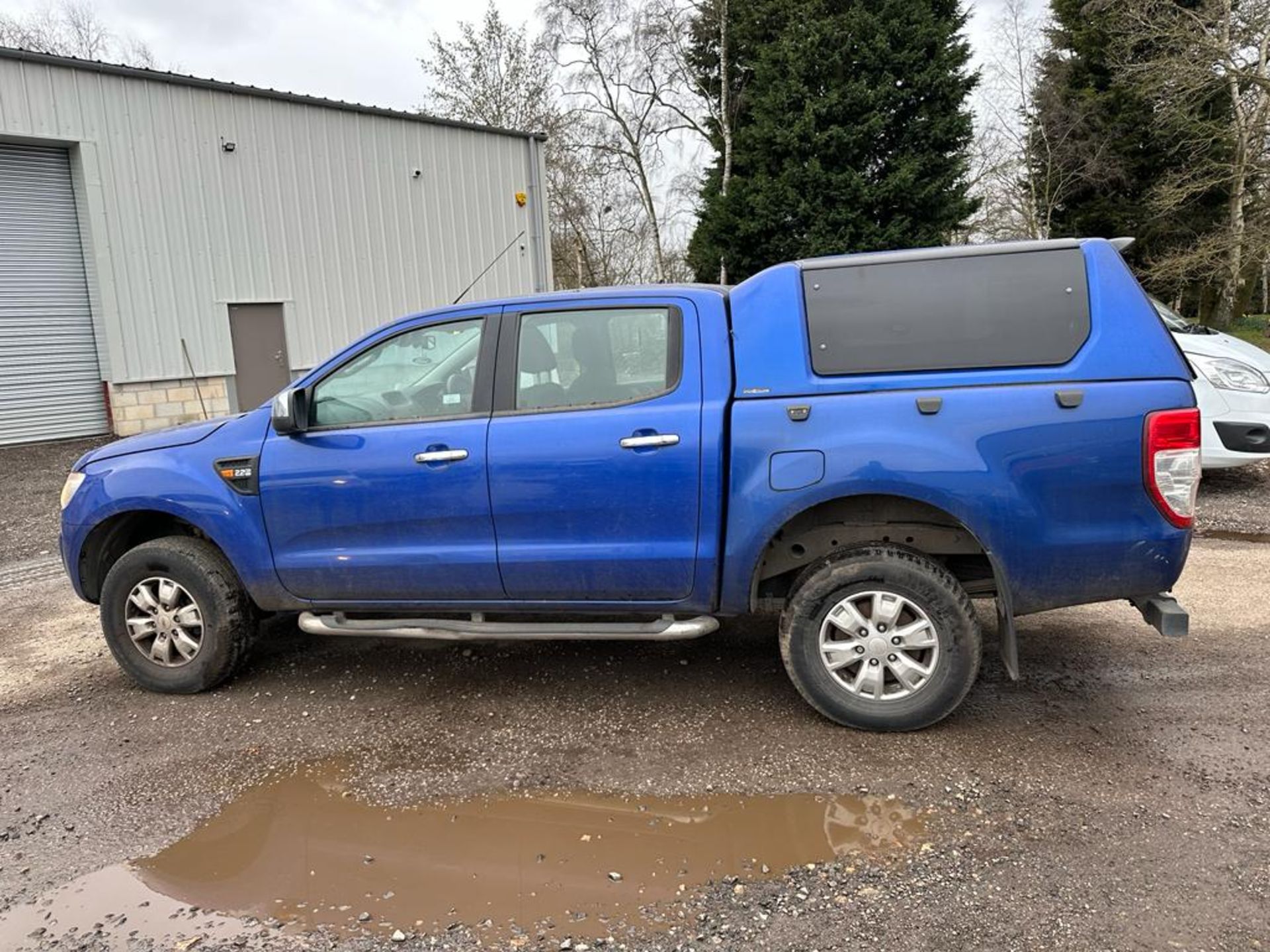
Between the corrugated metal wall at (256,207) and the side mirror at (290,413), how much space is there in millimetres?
10903

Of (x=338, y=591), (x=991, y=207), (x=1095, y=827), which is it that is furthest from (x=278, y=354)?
(x=991, y=207)

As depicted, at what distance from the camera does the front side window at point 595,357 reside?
151 inches

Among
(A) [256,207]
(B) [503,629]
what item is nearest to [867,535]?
(B) [503,629]

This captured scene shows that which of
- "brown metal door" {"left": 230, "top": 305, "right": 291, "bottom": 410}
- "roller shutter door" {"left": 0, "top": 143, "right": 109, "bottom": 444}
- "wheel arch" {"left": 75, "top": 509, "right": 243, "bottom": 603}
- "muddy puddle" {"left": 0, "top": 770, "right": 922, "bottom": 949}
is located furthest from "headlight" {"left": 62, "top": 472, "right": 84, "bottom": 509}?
"brown metal door" {"left": 230, "top": 305, "right": 291, "bottom": 410}

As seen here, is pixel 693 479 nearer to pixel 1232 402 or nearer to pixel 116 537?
pixel 116 537

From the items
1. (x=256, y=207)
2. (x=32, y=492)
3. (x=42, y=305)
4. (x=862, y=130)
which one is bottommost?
(x=32, y=492)

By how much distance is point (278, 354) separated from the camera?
1506 cm

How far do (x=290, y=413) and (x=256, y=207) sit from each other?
12150 mm

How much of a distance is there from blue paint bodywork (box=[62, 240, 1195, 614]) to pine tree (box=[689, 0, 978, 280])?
18735mm

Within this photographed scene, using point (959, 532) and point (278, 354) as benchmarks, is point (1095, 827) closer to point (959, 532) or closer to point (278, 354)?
point (959, 532)

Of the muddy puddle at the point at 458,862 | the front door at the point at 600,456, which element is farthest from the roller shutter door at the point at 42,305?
the muddy puddle at the point at 458,862

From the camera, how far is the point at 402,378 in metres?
4.19

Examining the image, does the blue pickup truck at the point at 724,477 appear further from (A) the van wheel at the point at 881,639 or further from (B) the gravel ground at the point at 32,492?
(B) the gravel ground at the point at 32,492

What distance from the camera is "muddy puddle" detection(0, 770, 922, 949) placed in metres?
2.70
